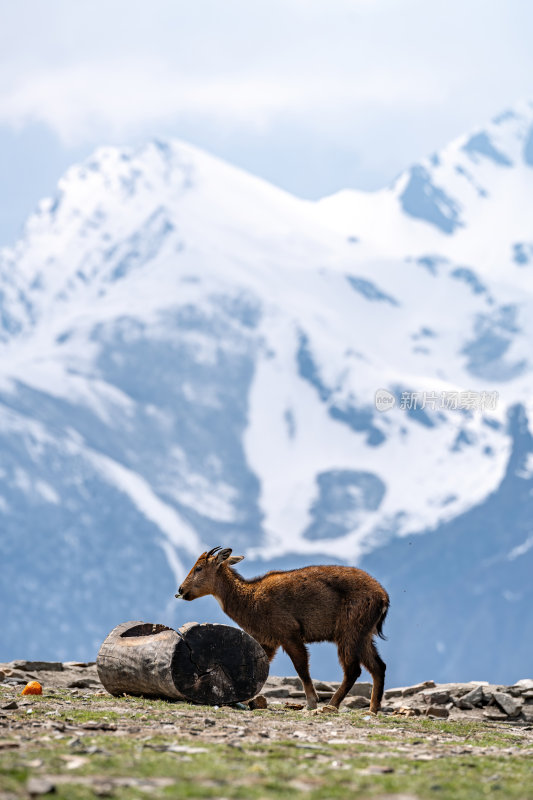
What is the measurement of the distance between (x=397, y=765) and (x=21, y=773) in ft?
12.2

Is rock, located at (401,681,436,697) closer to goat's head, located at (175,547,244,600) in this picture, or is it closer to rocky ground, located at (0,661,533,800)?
rocky ground, located at (0,661,533,800)

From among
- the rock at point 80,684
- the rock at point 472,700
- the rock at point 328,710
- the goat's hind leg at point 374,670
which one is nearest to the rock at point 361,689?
the rock at point 472,700

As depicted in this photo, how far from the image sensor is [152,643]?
1717cm

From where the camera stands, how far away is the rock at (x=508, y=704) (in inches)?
816

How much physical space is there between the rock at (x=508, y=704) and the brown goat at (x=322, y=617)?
10.3 feet

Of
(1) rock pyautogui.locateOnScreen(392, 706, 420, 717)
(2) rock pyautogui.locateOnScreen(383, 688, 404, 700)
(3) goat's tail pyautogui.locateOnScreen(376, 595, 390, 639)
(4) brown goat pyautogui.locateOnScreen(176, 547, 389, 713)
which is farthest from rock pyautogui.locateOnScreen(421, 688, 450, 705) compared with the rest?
(3) goat's tail pyautogui.locateOnScreen(376, 595, 390, 639)

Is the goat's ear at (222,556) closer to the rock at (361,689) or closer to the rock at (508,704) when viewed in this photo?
the rock at (361,689)

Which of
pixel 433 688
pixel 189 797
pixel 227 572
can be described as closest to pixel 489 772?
pixel 189 797

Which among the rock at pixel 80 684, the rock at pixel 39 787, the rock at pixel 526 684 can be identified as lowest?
the rock at pixel 39 787

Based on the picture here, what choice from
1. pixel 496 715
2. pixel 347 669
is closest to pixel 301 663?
pixel 347 669

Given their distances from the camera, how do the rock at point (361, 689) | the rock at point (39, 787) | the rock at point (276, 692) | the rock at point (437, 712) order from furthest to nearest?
1. the rock at point (361, 689)
2. the rock at point (276, 692)
3. the rock at point (437, 712)
4. the rock at point (39, 787)

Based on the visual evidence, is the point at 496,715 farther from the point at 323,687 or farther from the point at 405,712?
the point at 323,687

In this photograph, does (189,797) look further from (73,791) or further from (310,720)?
(310,720)

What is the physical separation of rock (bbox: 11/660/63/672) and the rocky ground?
4101 mm
